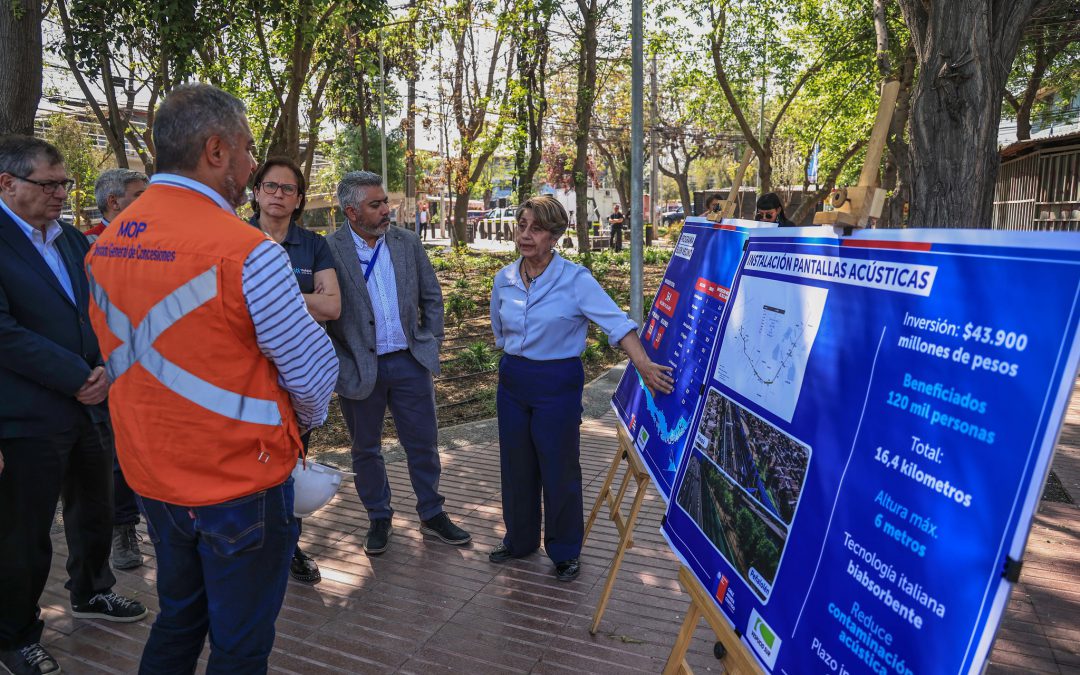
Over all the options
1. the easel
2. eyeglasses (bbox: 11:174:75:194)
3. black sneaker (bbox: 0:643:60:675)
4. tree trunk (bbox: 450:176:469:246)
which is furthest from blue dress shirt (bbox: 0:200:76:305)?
tree trunk (bbox: 450:176:469:246)

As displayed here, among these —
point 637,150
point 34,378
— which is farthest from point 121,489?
point 637,150

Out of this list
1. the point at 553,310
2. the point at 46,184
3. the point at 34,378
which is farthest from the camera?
the point at 553,310

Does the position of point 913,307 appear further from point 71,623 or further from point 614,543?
point 71,623

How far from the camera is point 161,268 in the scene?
1.99m

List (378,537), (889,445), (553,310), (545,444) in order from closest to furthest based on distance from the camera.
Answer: (889,445)
(553,310)
(545,444)
(378,537)

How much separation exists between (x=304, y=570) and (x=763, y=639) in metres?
2.76

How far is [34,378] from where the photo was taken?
3.02 m

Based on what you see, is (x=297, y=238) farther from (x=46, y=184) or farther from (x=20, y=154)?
(x=20, y=154)

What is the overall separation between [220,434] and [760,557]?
1470mm

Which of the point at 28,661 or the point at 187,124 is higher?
the point at 187,124

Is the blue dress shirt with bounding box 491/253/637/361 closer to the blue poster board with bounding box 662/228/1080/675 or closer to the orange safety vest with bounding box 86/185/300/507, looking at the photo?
the blue poster board with bounding box 662/228/1080/675

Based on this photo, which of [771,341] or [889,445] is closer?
[889,445]

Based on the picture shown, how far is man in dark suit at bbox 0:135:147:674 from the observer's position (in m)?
3.02

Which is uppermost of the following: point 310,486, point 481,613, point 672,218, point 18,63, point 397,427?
point 18,63
